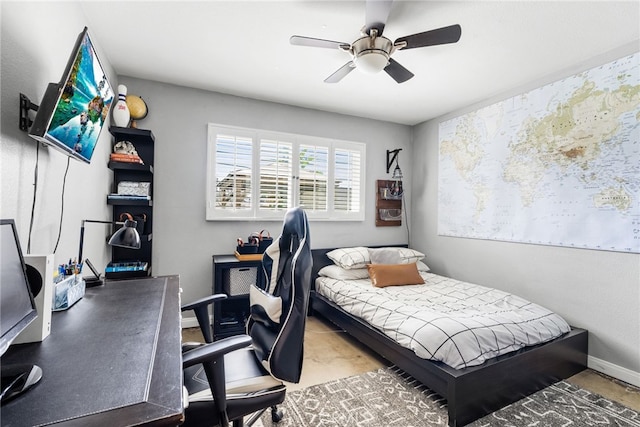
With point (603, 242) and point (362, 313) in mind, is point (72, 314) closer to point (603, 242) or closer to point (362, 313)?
point (362, 313)

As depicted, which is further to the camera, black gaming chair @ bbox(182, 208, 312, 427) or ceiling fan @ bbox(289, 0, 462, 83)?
ceiling fan @ bbox(289, 0, 462, 83)

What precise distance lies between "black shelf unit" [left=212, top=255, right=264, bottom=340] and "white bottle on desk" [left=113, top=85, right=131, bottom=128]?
151 cm

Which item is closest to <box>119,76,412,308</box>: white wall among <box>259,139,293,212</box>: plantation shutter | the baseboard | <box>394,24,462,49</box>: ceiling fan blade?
<box>259,139,293,212</box>: plantation shutter

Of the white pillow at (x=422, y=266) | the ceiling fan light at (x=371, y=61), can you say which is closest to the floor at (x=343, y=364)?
the white pillow at (x=422, y=266)

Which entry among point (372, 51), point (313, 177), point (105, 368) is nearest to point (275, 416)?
point (105, 368)

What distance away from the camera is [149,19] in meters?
2.06

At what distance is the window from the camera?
129 inches

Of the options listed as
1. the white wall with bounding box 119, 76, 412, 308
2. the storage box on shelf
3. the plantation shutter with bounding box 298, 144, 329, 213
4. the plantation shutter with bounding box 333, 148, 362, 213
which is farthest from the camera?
the storage box on shelf

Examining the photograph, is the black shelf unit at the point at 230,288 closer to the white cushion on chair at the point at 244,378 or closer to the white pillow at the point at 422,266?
the white cushion on chair at the point at 244,378

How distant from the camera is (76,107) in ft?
4.48

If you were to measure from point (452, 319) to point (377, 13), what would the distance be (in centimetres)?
198

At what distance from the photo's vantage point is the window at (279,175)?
10.7 ft

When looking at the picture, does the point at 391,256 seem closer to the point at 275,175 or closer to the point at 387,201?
the point at 387,201

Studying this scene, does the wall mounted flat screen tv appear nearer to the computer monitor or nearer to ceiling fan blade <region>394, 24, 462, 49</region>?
the computer monitor
